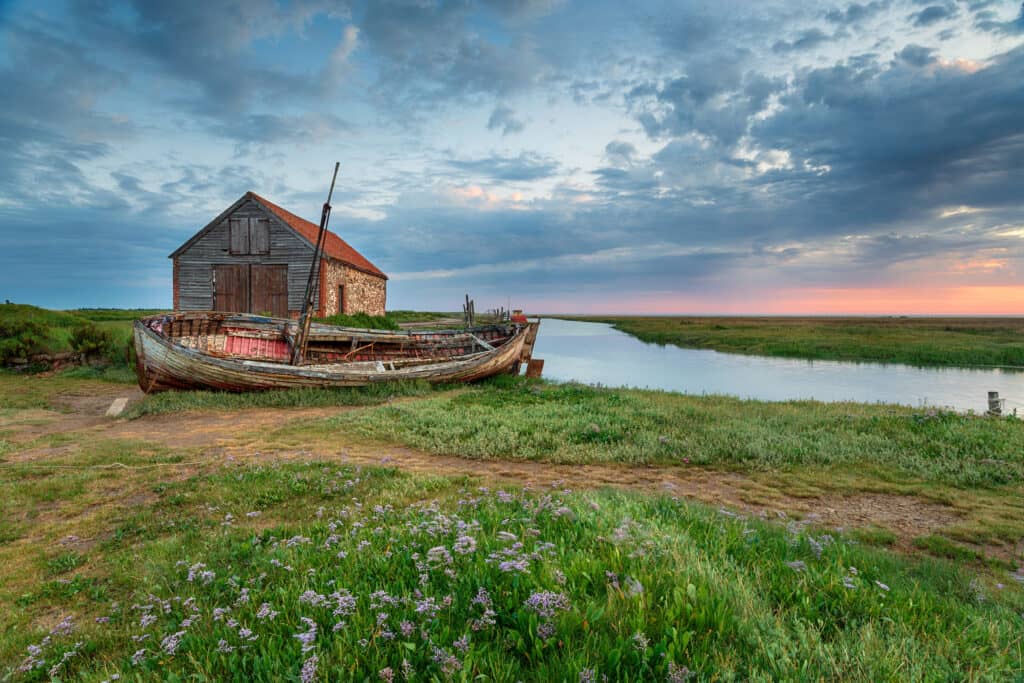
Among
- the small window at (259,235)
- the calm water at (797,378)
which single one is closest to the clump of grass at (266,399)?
the calm water at (797,378)

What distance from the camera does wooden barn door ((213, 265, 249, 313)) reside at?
2966cm

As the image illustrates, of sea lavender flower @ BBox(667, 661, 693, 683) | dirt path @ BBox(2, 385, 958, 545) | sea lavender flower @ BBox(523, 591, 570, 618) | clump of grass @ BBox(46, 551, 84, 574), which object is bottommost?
dirt path @ BBox(2, 385, 958, 545)

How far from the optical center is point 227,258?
29.6 m

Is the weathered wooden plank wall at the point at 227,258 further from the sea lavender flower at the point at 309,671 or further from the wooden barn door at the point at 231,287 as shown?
the sea lavender flower at the point at 309,671

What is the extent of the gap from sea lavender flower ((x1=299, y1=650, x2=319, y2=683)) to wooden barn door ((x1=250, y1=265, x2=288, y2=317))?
98.0 ft

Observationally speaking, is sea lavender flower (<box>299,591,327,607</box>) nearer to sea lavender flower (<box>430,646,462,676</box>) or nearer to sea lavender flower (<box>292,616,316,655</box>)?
sea lavender flower (<box>292,616,316,655</box>)

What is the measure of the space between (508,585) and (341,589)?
0.98 meters

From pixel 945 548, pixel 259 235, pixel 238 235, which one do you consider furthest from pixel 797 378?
pixel 238 235

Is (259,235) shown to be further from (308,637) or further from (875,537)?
(875,537)

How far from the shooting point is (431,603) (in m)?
2.68

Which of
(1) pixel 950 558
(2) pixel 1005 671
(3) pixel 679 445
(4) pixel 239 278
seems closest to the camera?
(2) pixel 1005 671

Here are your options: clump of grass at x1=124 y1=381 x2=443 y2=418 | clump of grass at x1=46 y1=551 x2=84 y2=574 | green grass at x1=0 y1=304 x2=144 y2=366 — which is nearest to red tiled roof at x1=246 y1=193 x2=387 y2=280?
green grass at x1=0 y1=304 x2=144 y2=366

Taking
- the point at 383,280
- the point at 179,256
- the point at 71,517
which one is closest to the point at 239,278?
the point at 179,256

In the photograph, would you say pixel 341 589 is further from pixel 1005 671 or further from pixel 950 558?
pixel 950 558
